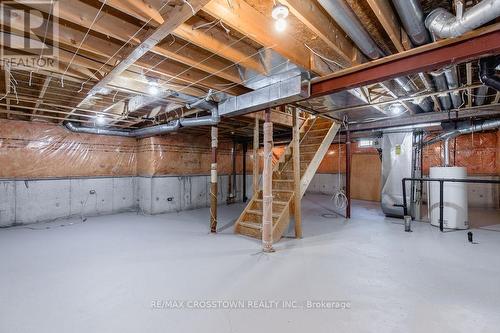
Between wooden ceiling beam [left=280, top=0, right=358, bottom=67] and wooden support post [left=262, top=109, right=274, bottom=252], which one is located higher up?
wooden ceiling beam [left=280, top=0, right=358, bottom=67]

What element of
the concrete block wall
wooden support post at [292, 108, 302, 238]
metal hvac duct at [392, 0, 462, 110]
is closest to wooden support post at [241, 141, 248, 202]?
the concrete block wall

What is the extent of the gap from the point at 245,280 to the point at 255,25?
7.96 ft

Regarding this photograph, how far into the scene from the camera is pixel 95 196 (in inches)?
231

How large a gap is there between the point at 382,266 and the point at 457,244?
5.74ft

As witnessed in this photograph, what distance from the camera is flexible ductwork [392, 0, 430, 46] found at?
1618 mm

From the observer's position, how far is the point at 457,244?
3.58 m

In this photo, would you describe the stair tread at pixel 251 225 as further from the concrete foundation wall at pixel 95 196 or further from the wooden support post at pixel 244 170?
the wooden support post at pixel 244 170

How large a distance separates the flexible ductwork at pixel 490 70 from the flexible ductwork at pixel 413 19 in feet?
2.78

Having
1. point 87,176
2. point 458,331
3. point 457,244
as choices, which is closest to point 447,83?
point 457,244

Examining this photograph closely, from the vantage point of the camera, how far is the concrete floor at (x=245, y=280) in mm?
1825

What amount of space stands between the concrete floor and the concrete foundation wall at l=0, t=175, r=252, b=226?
921mm

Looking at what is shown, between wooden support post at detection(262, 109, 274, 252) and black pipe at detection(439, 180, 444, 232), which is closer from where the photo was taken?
wooden support post at detection(262, 109, 274, 252)

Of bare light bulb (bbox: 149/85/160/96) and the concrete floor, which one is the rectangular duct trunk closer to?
bare light bulb (bbox: 149/85/160/96)

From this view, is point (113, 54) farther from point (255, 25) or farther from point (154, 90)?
point (255, 25)
